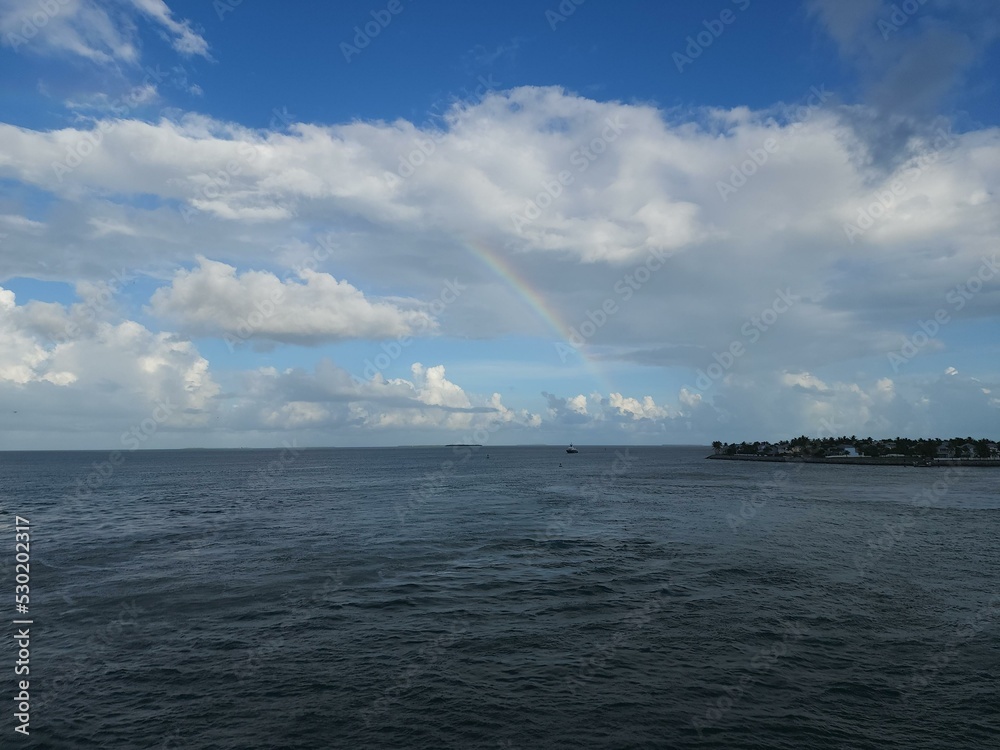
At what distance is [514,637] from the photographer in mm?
31062

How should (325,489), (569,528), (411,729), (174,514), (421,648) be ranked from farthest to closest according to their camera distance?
1. (325,489)
2. (174,514)
3. (569,528)
4. (421,648)
5. (411,729)

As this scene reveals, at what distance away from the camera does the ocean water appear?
2195 cm

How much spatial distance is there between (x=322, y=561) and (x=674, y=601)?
28609mm

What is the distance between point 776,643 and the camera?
2962cm

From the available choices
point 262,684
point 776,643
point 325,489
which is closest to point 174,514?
point 325,489

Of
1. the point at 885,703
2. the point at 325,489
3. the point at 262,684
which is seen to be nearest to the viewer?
the point at 885,703

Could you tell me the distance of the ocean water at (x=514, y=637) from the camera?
21953 millimetres

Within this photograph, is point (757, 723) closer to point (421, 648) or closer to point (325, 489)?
point (421, 648)

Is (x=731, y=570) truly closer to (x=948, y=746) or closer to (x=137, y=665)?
(x=948, y=746)

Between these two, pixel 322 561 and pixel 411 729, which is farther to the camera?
pixel 322 561
